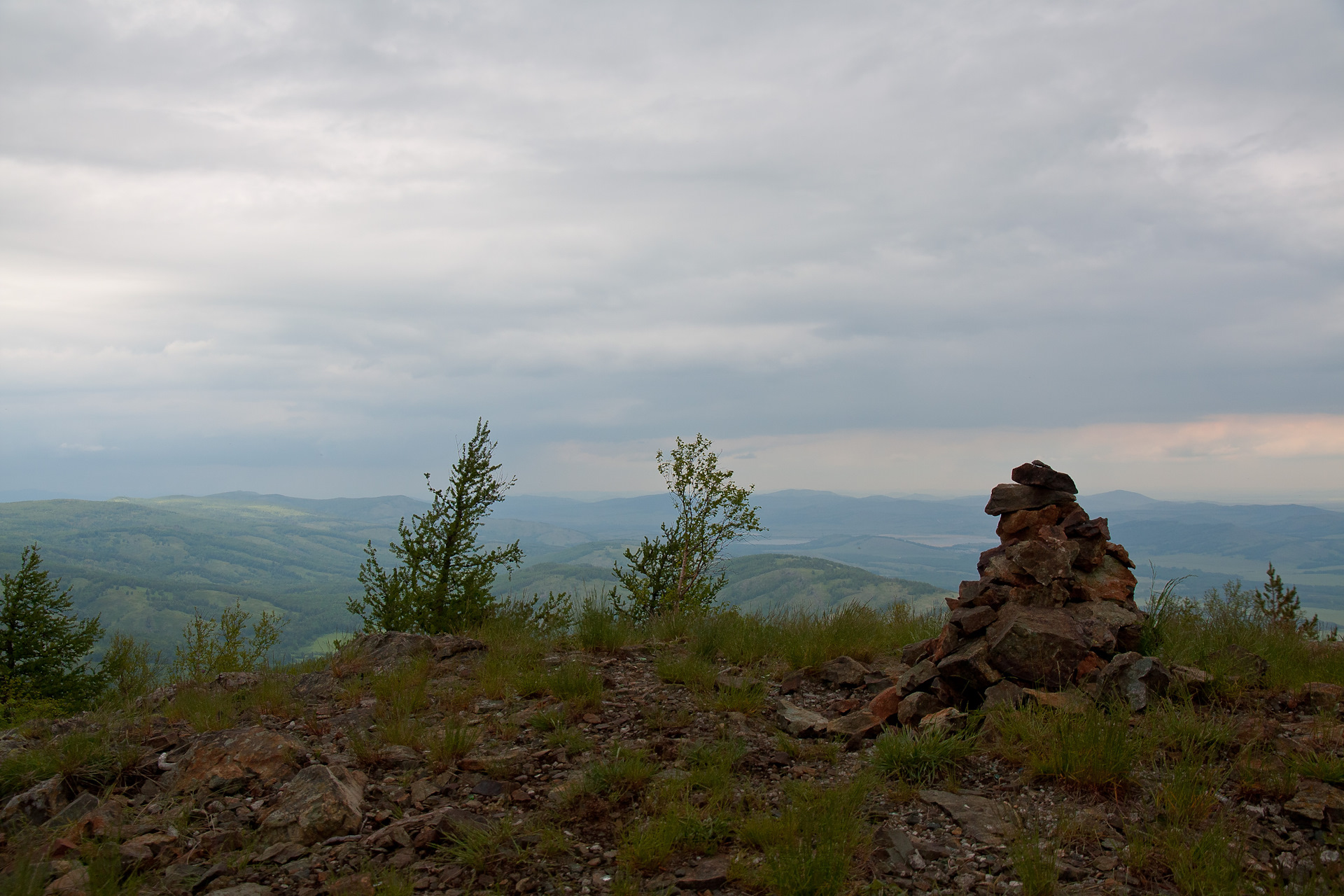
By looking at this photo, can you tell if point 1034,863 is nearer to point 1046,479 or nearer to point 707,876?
point 707,876

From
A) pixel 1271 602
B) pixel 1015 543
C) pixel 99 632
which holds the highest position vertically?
pixel 1015 543

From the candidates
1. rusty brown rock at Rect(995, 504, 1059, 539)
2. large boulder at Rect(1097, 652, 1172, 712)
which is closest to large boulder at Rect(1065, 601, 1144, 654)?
large boulder at Rect(1097, 652, 1172, 712)

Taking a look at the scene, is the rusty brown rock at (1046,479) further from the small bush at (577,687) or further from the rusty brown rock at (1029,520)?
the small bush at (577,687)

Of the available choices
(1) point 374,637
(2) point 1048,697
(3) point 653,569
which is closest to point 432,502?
(3) point 653,569

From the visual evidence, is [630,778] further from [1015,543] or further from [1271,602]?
[1271,602]

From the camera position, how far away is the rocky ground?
5.25 meters

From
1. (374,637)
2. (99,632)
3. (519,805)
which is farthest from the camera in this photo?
(99,632)

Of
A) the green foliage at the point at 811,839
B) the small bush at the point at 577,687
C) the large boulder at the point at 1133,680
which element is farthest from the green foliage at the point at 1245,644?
the small bush at the point at 577,687

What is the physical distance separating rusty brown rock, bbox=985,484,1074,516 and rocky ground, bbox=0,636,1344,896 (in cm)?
289

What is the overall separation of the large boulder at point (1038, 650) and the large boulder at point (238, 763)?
24.8 feet

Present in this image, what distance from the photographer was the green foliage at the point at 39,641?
33.7 meters

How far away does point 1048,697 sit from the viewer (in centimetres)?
736

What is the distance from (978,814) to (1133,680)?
287cm

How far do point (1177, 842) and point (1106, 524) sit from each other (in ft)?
17.9
